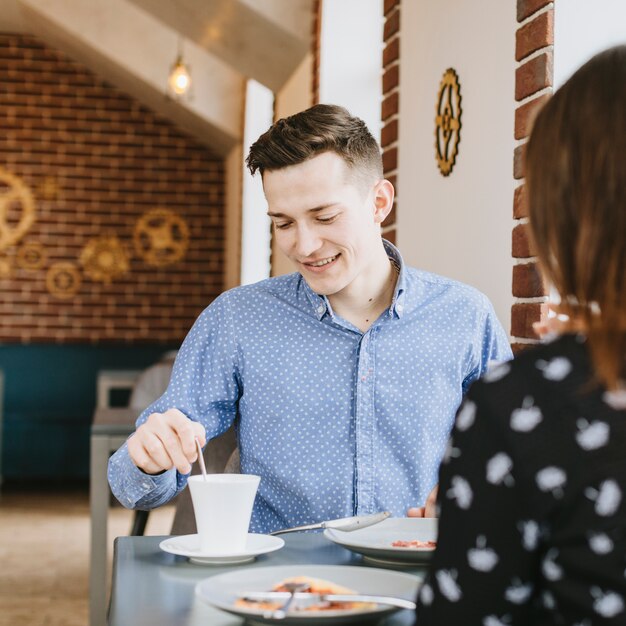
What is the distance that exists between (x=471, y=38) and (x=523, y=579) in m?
1.81

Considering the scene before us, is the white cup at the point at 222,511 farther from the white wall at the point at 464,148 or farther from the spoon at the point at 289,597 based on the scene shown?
the white wall at the point at 464,148

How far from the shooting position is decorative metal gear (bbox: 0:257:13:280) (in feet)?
22.1

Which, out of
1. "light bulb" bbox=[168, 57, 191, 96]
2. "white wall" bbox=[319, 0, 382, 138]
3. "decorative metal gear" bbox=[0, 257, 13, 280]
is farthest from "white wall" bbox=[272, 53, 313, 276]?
"decorative metal gear" bbox=[0, 257, 13, 280]

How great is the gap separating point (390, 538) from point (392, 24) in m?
2.02

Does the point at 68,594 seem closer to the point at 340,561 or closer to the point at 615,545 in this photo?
the point at 340,561

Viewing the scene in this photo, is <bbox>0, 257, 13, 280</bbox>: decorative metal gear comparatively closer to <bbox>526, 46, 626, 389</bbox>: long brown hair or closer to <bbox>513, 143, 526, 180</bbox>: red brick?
<bbox>513, 143, 526, 180</bbox>: red brick

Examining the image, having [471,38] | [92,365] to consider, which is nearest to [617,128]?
[471,38]

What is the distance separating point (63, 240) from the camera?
6855 millimetres

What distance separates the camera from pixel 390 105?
2.93m

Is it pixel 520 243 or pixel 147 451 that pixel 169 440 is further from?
pixel 520 243

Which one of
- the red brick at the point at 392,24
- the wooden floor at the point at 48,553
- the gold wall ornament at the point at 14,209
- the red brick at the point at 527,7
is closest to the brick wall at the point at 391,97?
the red brick at the point at 392,24

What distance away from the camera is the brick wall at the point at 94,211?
679 centimetres

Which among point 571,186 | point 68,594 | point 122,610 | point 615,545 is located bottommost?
point 68,594

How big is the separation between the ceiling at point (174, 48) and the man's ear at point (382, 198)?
2.37m
